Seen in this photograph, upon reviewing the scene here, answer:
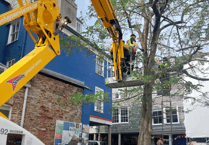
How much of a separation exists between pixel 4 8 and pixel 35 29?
10231 millimetres

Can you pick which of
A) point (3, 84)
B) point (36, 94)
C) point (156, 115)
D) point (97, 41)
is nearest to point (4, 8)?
point (36, 94)

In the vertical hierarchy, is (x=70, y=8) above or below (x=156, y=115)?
above

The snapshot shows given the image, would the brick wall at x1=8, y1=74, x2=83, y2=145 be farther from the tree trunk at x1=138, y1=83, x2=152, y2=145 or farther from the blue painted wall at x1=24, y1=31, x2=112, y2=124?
the tree trunk at x1=138, y1=83, x2=152, y2=145

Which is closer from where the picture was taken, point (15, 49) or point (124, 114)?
point (15, 49)

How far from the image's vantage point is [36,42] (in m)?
4.66

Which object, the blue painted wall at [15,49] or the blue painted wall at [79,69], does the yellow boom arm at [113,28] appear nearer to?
the blue painted wall at [79,69]

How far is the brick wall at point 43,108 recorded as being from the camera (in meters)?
9.20

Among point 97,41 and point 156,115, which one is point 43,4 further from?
point 156,115

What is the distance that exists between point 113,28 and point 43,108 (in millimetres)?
5322

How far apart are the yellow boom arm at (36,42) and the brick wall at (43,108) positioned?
4.96 m

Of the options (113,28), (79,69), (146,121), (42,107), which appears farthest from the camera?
(79,69)

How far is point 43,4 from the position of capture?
177 inches

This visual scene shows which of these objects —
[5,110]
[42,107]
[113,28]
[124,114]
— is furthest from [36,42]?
[124,114]

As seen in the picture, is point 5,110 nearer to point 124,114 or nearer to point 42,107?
point 42,107
